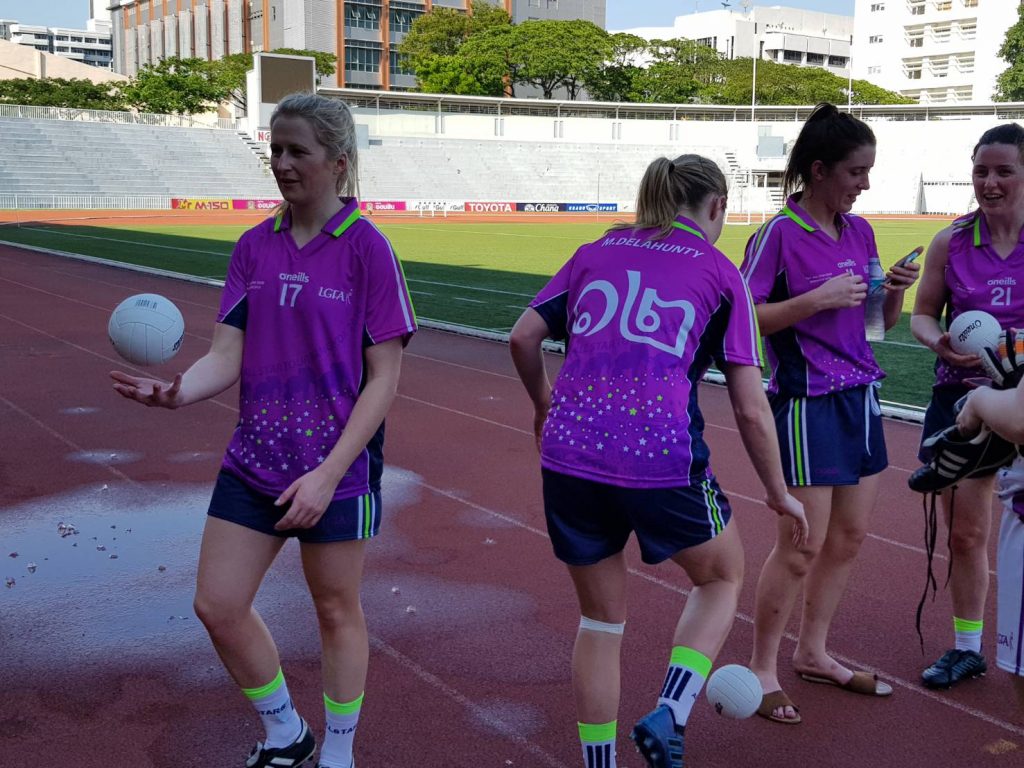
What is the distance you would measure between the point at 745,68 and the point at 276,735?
9497 centimetres

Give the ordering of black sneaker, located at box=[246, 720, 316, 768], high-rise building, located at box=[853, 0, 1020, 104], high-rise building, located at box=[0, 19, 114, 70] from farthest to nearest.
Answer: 1. high-rise building, located at box=[0, 19, 114, 70]
2. high-rise building, located at box=[853, 0, 1020, 104]
3. black sneaker, located at box=[246, 720, 316, 768]

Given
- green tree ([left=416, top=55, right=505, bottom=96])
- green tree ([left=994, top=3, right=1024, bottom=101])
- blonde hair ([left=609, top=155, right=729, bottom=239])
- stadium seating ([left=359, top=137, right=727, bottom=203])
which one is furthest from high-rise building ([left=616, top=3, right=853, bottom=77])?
blonde hair ([left=609, top=155, right=729, bottom=239])

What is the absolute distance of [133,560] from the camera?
17.4 ft

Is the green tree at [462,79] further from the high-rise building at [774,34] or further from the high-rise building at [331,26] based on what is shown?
the high-rise building at [774,34]

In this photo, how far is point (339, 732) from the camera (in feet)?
10.2

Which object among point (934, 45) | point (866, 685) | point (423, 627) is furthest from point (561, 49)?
point (866, 685)

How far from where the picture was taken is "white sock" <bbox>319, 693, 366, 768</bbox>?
3102mm

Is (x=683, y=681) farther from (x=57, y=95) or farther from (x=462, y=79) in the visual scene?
(x=462, y=79)

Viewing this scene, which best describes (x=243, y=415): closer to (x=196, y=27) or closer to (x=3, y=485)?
(x=3, y=485)

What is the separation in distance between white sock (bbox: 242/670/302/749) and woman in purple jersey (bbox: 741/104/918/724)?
A: 159cm

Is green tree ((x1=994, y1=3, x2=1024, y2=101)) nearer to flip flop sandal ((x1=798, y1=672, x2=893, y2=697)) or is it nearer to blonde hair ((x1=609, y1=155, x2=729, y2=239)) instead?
flip flop sandal ((x1=798, y1=672, x2=893, y2=697))

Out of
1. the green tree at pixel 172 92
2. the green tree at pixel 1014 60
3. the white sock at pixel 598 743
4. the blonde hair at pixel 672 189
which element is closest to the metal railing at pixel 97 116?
the green tree at pixel 172 92

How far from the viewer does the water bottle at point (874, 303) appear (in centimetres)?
367

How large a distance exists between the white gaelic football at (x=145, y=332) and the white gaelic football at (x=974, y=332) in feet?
7.46
